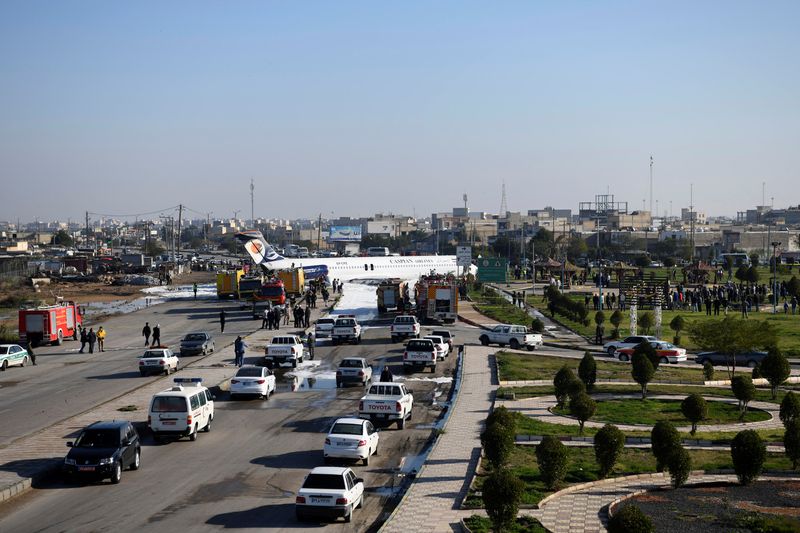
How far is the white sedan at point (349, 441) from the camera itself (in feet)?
70.7

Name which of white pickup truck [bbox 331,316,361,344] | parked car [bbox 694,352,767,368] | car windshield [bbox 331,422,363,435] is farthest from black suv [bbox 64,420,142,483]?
white pickup truck [bbox 331,316,361,344]

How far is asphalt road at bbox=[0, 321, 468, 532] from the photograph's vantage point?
17.3 metres

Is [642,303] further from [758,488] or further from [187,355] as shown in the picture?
[758,488]

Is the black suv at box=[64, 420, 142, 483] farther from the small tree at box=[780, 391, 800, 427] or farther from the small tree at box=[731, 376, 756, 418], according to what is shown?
the small tree at box=[731, 376, 756, 418]

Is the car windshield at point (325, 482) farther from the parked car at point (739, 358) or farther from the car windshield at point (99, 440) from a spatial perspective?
the parked car at point (739, 358)

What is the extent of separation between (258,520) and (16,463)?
7.34 metres

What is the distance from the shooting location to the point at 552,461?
18.8m

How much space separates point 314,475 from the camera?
58.0 ft

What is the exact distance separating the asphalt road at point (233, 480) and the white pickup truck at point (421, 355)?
6.39 m

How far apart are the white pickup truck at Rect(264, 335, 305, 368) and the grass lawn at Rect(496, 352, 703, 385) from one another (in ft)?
26.9

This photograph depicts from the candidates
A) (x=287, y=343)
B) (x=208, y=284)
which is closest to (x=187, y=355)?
(x=287, y=343)

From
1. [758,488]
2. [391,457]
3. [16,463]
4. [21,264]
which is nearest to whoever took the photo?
[758,488]

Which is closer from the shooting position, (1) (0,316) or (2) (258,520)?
(2) (258,520)

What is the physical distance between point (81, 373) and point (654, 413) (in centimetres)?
2262
